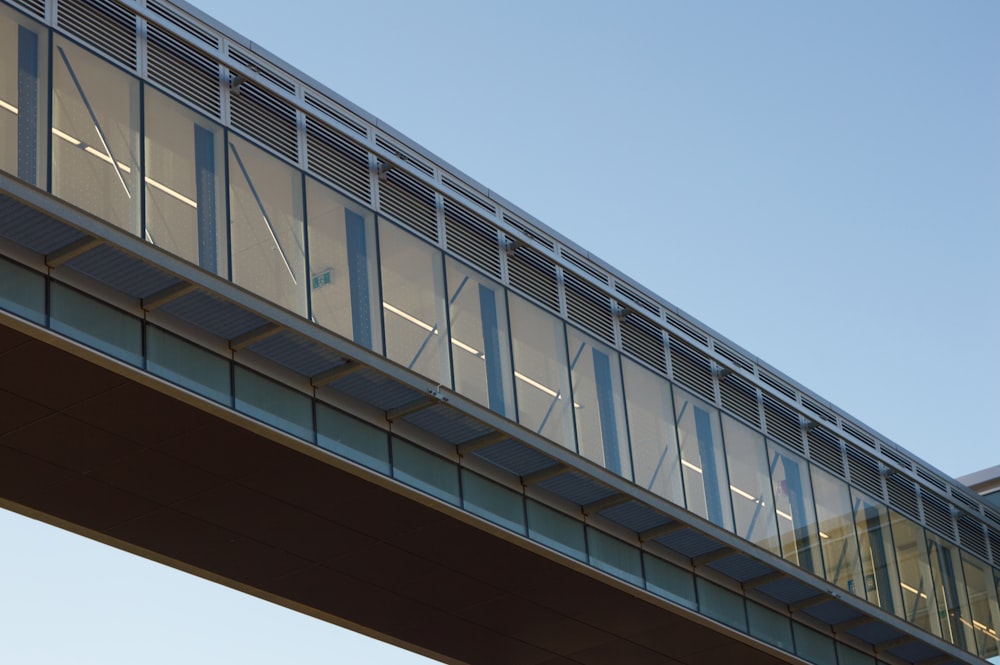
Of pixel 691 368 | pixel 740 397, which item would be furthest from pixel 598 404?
pixel 740 397

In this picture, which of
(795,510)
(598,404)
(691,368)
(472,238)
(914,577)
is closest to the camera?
(472,238)

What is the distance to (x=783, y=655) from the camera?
30.2 metres

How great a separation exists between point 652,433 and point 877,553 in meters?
8.30

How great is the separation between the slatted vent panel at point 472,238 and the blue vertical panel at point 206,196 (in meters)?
4.91

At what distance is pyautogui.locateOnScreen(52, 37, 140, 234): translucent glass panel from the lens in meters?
18.5

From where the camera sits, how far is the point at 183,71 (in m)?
21.0

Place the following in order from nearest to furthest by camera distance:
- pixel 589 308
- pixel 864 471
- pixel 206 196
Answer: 1. pixel 206 196
2. pixel 589 308
3. pixel 864 471

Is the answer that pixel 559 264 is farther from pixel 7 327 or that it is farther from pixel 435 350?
pixel 7 327

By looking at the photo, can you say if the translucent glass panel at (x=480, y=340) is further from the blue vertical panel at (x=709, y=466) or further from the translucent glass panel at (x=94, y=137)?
the translucent glass panel at (x=94, y=137)

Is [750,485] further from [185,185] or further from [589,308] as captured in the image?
[185,185]

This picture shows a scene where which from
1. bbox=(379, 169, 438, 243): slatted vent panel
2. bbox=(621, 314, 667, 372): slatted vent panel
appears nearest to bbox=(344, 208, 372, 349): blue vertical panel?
bbox=(379, 169, 438, 243): slatted vent panel

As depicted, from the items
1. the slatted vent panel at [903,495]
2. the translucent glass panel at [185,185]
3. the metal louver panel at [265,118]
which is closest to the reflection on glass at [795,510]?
the slatted vent panel at [903,495]

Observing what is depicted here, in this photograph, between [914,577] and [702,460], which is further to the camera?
[914,577]

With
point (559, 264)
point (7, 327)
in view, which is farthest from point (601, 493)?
point (7, 327)
